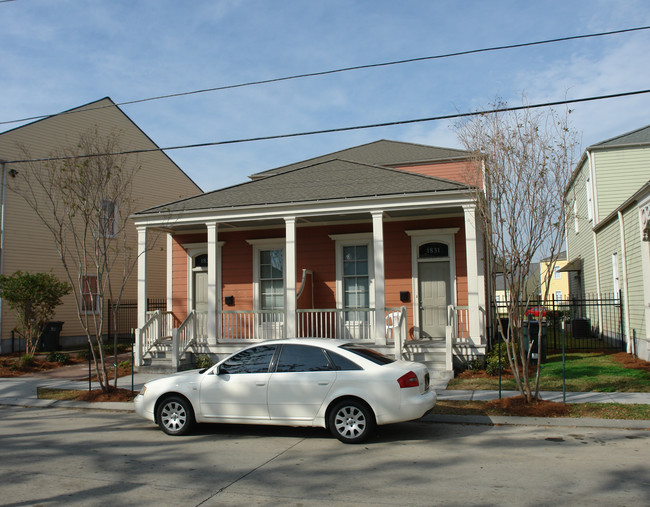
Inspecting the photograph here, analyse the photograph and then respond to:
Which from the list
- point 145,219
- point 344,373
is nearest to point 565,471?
point 344,373

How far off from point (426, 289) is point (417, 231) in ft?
5.23

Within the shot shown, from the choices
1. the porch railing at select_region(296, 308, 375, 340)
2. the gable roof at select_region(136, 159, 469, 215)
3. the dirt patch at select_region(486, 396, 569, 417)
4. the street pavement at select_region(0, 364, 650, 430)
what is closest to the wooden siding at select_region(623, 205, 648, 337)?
the gable roof at select_region(136, 159, 469, 215)

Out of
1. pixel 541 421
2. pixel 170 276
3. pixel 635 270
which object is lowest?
pixel 541 421

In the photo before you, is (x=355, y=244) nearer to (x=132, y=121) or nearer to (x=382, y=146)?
(x=382, y=146)

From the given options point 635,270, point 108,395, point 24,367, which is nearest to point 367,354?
point 108,395

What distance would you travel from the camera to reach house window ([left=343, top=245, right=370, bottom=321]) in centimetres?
1633

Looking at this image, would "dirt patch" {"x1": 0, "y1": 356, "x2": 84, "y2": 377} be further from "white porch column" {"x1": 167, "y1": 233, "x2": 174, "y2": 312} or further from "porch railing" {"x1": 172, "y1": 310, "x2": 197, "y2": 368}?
"porch railing" {"x1": 172, "y1": 310, "x2": 197, "y2": 368}

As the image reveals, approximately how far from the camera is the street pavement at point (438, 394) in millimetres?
8852

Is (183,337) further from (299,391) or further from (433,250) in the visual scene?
(299,391)

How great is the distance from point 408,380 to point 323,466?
172 cm

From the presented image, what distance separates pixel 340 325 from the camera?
15.4 metres

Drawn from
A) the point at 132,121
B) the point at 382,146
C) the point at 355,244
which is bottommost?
the point at 355,244

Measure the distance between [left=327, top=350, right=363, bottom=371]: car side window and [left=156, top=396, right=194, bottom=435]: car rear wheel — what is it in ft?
7.37

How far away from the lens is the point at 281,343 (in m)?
8.45
